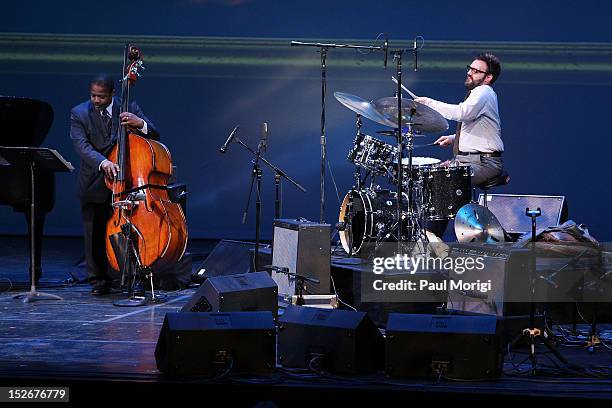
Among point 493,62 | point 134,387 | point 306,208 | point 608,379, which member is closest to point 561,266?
point 608,379

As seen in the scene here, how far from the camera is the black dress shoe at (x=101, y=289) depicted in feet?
22.3

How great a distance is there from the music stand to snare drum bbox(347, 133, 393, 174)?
2137mm

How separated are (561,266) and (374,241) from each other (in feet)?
4.88

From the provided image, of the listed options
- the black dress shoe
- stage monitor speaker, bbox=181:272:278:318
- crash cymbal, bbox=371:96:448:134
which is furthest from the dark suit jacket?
stage monitor speaker, bbox=181:272:278:318

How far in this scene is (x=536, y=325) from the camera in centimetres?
494

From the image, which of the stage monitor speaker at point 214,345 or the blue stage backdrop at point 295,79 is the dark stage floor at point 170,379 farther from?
the blue stage backdrop at point 295,79

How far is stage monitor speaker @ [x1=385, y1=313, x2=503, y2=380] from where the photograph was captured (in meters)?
4.07

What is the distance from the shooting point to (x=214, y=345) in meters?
4.12

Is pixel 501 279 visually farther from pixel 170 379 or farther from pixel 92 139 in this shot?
pixel 92 139

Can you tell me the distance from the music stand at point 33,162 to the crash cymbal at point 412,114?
220 cm

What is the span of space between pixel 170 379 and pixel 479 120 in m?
3.82

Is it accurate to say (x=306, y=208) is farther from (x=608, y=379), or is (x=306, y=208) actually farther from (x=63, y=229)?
(x=608, y=379)

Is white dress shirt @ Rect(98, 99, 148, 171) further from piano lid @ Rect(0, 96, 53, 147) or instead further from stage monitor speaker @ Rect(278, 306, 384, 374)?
stage monitor speaker @ Rect(278, 306, 384, 374)

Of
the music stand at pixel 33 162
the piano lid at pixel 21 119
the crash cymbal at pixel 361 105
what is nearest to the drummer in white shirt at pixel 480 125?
the crash cymbal at pixel 361 105
